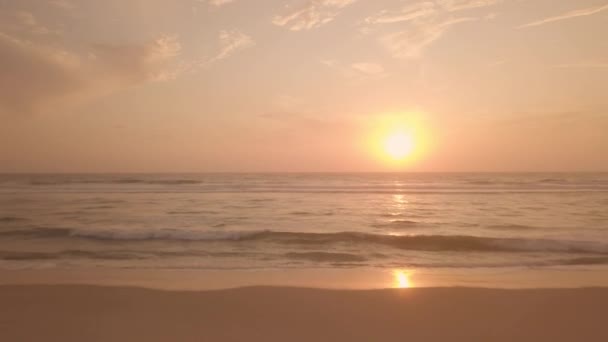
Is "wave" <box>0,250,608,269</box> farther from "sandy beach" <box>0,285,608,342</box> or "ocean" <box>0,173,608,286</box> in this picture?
"sandy beach" <box>0,285,608,342</box>

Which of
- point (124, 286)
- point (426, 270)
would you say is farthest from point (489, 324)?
point (124, 286)

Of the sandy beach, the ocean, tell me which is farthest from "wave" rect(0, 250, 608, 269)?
the sandy beach

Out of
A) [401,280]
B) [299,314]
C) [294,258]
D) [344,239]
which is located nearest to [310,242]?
[344,239]

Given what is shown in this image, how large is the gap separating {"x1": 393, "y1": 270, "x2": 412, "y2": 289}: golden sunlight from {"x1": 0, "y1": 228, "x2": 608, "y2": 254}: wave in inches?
99.7

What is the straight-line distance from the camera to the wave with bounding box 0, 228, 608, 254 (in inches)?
358

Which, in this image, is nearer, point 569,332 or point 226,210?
point 569,332

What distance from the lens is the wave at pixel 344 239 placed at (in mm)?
9091

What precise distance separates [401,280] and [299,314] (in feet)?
7.84

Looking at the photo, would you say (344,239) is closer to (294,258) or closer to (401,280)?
(294,258)

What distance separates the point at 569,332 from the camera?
13.8 feet

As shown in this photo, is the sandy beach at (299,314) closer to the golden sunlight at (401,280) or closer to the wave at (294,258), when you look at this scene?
the golden sunlight at (401,280)

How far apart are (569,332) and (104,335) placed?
16.9 ft

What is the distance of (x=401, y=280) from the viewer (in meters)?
6.31

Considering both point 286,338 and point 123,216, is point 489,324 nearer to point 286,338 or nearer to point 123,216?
point 286,338
